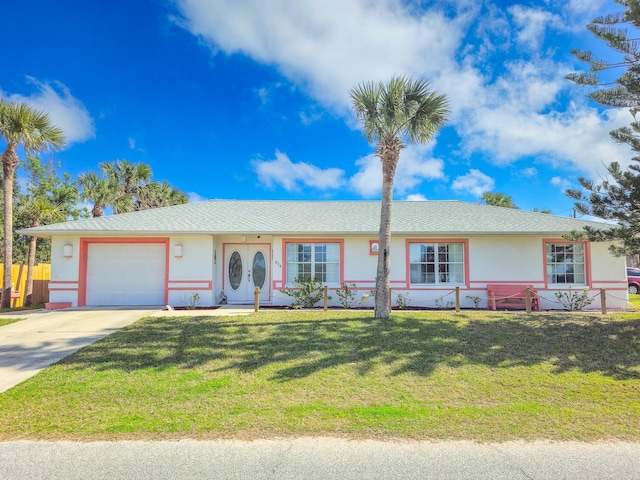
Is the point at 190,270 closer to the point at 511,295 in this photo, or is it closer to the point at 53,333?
the point at 53,333

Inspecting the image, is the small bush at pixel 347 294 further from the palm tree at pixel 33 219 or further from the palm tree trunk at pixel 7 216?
the palm tree at pixel 33 219

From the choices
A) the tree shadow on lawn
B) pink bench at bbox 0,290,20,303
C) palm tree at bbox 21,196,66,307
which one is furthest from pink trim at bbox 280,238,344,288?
pink bench at bbox 0,290,20,303

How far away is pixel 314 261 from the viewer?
1395 centimetres

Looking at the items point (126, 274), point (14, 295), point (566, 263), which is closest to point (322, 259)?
point (126, 274)

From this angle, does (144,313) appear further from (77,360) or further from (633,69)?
(633,69)

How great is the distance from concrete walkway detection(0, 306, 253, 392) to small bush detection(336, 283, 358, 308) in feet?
11.4

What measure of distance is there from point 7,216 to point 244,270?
9.74 meters

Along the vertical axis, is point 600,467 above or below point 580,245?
below

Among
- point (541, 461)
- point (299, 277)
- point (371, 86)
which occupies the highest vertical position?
point (371, 86)

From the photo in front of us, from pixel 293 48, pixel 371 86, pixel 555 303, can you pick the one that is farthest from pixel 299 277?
pixel 555 303

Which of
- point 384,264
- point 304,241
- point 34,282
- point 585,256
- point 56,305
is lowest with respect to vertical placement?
point 56,305

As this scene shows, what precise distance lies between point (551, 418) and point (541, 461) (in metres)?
1.18

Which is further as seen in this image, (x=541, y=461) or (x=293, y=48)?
(x=293, y=48)

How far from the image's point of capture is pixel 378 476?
3283 mm
